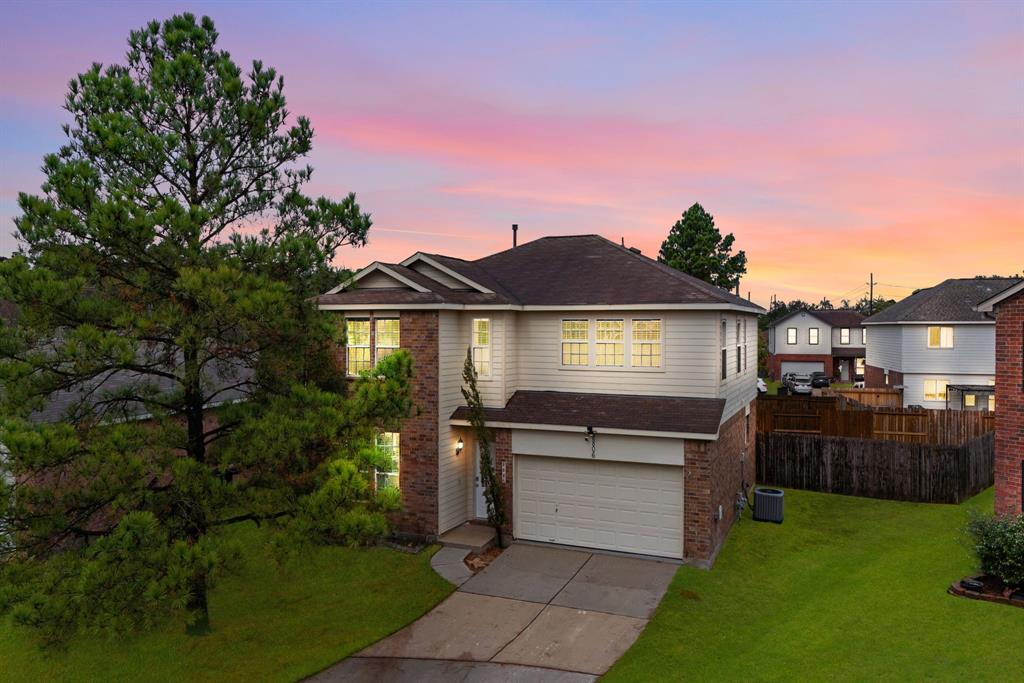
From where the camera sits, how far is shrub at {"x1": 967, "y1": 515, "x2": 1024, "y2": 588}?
11.8m

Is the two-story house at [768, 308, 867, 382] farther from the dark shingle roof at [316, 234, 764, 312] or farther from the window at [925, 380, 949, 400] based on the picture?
the dark shingle roof at [316, 234, 764, 312]

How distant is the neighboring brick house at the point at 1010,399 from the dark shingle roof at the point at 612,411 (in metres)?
6.44

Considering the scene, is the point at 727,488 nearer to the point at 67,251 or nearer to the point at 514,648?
the point at 514,648

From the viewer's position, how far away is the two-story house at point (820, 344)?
57219 millimetres

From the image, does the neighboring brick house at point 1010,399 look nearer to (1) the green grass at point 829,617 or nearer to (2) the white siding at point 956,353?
(1) the green grass at point 829,617

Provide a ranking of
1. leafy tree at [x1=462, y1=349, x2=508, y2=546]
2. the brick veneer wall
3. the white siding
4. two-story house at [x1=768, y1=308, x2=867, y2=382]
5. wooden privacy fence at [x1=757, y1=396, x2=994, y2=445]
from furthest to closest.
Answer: two-story house at [x1=768, y1=308, x2=867, y2=382], the white siding, wooden privacy fence at [x1=757, y1=396, x2=994, y2=445], leafy tree at [x1=462, y1=349, x2=508, y2=546], the brick veneer wall

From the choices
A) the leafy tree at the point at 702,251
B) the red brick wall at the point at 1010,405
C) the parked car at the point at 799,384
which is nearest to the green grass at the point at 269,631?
the red brick wall at the point at 1010,405

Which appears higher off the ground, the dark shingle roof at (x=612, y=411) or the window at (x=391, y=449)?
the dark shingle roof at (x=612, y=411)

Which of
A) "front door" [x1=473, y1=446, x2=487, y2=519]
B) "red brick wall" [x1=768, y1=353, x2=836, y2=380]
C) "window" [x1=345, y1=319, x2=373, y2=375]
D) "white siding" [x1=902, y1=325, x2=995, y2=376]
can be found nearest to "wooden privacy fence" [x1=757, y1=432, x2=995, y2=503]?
"front door" [x1=473, y1=446, x2=487, y2=519]

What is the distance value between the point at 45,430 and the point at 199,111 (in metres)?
5.71

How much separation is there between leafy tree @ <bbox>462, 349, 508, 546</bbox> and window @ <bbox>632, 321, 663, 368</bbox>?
4.28 metres

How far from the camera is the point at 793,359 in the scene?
57.9 m

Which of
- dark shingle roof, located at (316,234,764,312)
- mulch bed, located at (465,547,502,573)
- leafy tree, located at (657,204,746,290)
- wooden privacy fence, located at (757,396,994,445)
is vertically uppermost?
leafy tree, located at (657,204,746,290)

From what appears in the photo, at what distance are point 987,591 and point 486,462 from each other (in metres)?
10.7
